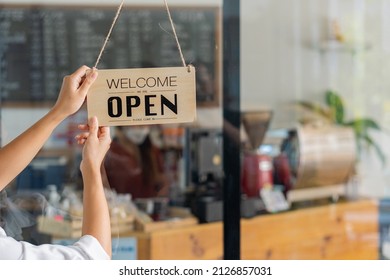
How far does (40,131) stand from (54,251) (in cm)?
27

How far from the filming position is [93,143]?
1.41 metres

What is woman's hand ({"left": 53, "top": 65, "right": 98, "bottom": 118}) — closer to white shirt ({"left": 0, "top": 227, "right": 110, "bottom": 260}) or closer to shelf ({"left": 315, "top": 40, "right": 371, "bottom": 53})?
white shirt ({"left": 0, "top": 227, "right": 110, "bottom": 260})

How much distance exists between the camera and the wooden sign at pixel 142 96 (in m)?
1.39

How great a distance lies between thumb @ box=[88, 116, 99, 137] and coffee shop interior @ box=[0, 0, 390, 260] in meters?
1.02

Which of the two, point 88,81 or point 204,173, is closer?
point 88,81

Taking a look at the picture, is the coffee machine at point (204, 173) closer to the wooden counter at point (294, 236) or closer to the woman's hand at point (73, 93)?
the wooden counter at point (294, 236)

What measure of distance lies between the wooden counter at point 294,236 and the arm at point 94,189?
1338 mm

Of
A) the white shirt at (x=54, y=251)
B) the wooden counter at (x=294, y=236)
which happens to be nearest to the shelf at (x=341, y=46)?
the wooden counter at (x=294, y=236)

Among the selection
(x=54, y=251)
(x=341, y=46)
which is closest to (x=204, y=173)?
(x=341, y=46)

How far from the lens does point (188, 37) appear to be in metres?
4.30

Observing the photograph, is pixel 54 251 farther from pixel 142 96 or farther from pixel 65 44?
pixel 65 44

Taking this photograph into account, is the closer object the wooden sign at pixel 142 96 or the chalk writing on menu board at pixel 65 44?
the wooden sign at pixel 142 96
